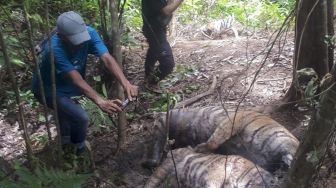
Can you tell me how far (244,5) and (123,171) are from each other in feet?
20.2

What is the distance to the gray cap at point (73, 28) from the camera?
4684 millimetres

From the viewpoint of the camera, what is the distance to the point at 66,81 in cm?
507

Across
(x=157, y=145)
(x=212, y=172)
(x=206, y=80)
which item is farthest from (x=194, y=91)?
(x=212, y=172)

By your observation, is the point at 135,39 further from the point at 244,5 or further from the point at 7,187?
the point at 7,187

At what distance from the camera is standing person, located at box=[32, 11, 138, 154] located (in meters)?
4.59

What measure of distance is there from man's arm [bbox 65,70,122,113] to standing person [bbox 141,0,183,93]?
204 centimetres

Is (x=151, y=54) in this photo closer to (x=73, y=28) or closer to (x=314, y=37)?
(x=73, y=28)

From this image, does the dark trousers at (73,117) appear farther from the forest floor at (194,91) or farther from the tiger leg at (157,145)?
the tiger leg at (157,145)

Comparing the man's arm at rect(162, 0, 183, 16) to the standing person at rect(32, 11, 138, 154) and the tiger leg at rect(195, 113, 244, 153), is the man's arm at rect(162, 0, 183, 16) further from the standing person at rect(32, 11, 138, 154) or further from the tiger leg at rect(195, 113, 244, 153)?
the tiger leg at rect(195, 113, 244, 153)

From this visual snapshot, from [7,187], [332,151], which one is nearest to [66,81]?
[7,187]

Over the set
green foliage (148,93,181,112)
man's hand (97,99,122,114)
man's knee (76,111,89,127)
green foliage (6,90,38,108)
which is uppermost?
man's hand (97,99,122,114)

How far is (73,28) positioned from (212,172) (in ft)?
6.39

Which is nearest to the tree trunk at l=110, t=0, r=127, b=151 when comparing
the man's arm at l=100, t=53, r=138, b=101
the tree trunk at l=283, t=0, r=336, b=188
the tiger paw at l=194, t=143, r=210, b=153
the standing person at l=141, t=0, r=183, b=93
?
the man's arm at l=100, t=53, r=138, b=101

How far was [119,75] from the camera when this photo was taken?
4.75 m
